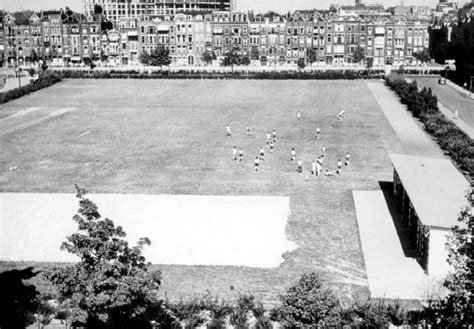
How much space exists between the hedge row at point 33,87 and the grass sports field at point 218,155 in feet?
4.68

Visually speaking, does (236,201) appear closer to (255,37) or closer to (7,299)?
(7,299)

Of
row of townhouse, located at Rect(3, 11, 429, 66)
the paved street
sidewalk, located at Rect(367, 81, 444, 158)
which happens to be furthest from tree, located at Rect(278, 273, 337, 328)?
row of townhouse, located at Rect(3, 11, 429, 66)

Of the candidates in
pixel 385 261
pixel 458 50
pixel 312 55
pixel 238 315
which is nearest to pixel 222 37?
pixel 312 55

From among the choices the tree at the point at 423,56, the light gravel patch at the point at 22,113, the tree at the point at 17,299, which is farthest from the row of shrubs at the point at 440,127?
the tree at the point at 423,56

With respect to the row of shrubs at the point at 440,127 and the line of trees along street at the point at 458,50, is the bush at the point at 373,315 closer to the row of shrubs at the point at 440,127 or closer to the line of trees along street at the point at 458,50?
the row of shrubs at the point at 440,127

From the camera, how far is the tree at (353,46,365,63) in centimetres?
12925

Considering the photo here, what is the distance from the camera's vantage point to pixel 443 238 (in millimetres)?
25000

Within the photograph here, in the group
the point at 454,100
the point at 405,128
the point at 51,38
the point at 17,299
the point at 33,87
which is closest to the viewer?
the point at 17,299

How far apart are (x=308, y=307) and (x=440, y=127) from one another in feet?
138

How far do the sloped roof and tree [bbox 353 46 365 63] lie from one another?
95824 millimetres

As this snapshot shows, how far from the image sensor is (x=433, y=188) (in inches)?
1188

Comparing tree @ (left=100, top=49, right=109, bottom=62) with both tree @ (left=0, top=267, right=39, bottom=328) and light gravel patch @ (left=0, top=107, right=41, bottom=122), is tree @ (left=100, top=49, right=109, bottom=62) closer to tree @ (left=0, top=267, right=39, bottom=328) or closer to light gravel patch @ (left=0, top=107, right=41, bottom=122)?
light gravel patch @ (left=0, top=107, right=41, bottom=122)

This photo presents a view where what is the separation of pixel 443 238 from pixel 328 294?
9.33 metres

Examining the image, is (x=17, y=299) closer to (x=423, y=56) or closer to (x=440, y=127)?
(x=440, y=127)
